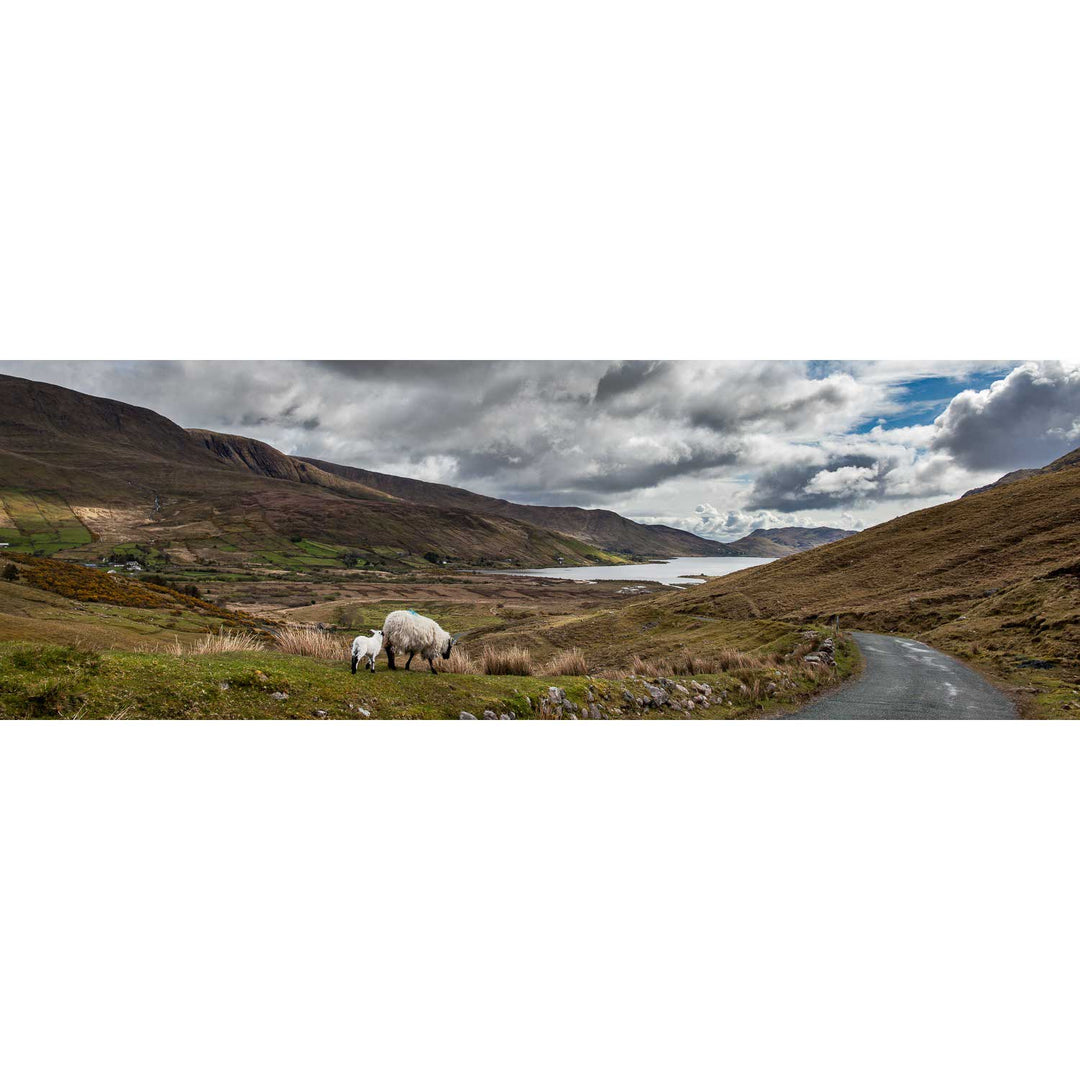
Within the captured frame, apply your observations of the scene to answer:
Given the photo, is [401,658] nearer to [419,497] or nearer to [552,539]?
[552,539]

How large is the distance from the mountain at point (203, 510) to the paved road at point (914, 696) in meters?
5.07

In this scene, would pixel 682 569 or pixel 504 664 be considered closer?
pixel 504 664

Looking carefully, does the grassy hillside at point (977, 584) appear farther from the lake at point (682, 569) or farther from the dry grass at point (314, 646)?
the dry grass at point (314, 646)

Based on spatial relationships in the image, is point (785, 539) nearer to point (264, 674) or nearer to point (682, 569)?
point (682, 569)

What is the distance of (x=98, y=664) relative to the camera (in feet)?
15.3

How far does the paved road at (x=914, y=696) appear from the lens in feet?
20.9

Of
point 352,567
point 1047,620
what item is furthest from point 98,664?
point 352,567

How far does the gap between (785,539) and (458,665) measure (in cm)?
1000

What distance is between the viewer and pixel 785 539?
13.4 metres

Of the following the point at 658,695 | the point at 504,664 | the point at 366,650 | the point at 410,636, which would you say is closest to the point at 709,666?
the point at 658,695

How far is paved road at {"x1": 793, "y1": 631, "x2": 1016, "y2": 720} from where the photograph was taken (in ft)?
20.9

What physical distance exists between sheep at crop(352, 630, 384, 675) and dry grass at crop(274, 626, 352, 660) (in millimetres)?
869

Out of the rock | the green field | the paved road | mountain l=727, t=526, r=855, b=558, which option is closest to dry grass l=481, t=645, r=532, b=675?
the rock

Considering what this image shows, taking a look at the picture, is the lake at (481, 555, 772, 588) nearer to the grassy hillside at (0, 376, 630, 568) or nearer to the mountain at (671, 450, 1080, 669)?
the mountain at (671, 450, 1080, 669)
